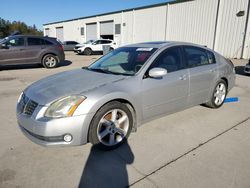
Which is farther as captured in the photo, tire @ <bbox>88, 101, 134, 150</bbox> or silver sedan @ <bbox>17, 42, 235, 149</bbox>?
tire @ <bbox>88, 101, 134, 150</bbox>

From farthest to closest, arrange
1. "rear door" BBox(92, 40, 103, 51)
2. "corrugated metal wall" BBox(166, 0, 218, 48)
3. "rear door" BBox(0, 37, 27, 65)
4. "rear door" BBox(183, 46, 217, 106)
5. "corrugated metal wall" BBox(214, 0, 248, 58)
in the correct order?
"rear door" BBox(92, 40, 103, 51) < "corrugated metal wall" BBox(166, 0, 218, 48) < "corrugated metal wall" BBox(214, 0, 248, 58) < "rear door" BBox(0, 37, 27, 65) < "rear door" BBox(183, 46, 217, 106)

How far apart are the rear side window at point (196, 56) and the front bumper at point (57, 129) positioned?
2.36m

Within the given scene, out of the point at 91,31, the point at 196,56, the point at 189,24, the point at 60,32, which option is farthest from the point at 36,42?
the point at 60,32

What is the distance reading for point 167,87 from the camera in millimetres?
3580

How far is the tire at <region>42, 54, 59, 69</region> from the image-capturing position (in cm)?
1093

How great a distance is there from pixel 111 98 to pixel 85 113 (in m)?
0.42

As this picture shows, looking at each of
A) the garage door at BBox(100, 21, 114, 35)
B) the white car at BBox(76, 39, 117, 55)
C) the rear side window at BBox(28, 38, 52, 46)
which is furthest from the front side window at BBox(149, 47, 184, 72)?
the garage door at BBox(100, 21, 114, 35)

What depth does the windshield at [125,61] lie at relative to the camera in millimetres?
3545

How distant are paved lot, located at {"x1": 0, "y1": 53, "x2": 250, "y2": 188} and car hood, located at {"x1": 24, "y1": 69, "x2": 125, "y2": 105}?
796mm

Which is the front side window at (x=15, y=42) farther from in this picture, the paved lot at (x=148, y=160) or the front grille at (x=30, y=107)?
the front grille at (x=30, y=107)

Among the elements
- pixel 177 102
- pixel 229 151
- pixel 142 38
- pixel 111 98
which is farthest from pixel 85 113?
pixel 142 38

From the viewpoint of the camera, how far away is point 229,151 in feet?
9.98

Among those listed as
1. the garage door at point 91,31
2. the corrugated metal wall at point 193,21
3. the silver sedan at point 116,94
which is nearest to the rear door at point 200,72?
the silver sedan at point 116,94

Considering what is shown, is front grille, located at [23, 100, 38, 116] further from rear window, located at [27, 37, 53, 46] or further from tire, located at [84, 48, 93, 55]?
tire, located at [84, 48, 93, 55]
